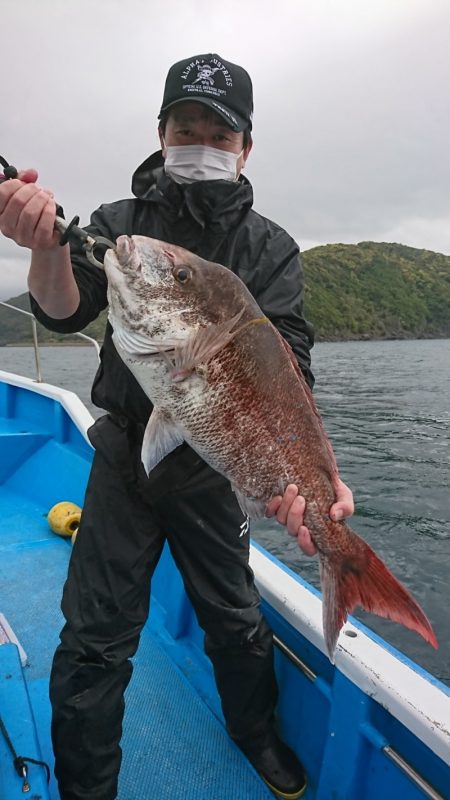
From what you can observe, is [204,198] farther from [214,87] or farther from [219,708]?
[219,708]

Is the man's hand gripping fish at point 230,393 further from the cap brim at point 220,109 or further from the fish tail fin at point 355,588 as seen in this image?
the cap brim at point 220,109

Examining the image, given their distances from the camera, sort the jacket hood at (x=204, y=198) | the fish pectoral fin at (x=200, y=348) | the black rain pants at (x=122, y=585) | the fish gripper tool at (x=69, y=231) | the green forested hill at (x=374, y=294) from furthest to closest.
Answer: the green forested hill at (x=374, y=294) → the jacket hood at (x=204, y=198) → the black rain pants at (x=122, y=585) → the fish pectoral fin at (x=200, y=348) → the fish gripper tool at (x=69, y=231)

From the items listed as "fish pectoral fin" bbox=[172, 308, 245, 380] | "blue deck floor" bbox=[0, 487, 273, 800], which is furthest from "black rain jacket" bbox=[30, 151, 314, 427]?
"blue deck floor" bbox=[0, 487, 273, 800]

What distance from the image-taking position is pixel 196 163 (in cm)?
261

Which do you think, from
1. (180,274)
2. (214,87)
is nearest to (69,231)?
(180,274)

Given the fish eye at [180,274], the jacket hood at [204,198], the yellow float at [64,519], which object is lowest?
the yellow float at [64,519]

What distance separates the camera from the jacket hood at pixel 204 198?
8.30 ft

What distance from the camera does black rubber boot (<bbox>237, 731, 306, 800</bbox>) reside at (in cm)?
271

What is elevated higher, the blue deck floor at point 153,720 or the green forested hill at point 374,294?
the green forested hill at point 374,294

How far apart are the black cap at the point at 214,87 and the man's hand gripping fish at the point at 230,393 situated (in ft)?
2.52

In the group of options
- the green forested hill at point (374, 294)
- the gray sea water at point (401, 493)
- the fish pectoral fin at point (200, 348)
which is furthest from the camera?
the green forested hill at point (374, 294)

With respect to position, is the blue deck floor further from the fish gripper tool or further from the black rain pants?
the fish gripper tool

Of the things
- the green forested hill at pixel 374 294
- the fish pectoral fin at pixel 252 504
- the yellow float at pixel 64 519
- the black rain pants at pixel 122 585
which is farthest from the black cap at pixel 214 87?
the green forested hill at pixel 374 294

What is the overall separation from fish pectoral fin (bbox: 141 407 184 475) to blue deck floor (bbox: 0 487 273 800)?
51.5 inches
